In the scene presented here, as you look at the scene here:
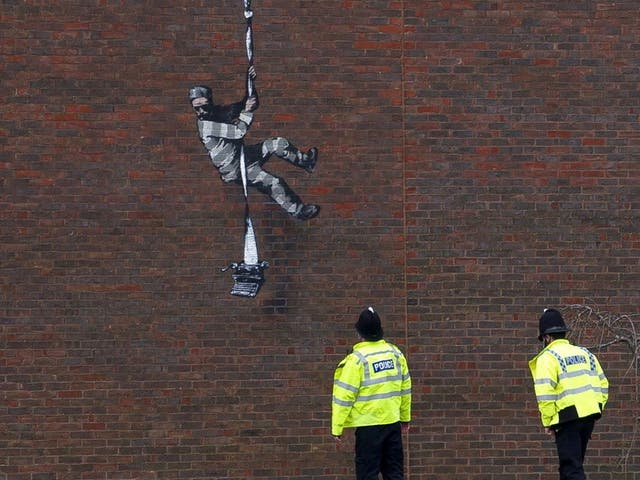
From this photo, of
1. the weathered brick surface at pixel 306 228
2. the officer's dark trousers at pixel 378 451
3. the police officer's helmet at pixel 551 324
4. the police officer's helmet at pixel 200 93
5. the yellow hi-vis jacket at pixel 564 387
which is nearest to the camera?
the yellow hi-vis jacket at pixel 564 387

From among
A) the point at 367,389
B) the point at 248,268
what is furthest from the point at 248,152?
the point at 367,389

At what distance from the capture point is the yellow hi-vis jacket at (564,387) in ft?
27.2

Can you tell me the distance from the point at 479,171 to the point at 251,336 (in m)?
2.65

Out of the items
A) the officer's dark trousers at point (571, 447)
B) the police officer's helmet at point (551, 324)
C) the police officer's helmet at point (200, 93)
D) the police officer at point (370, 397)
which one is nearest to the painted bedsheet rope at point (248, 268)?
the police officer's helmet at point (200, 93)

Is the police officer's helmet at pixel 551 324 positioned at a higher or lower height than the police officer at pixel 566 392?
higher

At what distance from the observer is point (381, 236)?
10484mm

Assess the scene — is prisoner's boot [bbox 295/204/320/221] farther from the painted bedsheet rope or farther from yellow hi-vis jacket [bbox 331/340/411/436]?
yellow hi-vis jacket [bbox 331/340/411/436]

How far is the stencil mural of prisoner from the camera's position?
10469 mm

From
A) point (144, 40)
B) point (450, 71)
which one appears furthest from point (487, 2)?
point (144, 40)

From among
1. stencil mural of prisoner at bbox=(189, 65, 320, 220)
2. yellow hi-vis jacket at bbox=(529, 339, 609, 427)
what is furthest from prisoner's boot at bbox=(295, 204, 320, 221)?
yellow hi-vis jacket at bbox=(529, 339, 609, 427)

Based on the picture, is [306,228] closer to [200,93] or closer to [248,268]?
[248,268]

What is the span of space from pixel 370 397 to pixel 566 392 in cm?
146

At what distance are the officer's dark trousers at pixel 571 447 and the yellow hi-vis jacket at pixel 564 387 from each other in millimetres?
100

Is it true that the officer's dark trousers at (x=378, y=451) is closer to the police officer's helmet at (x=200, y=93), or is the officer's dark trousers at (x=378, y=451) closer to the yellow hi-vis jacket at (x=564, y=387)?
the yellow hi-vis jacket at (x=564, y=387)
